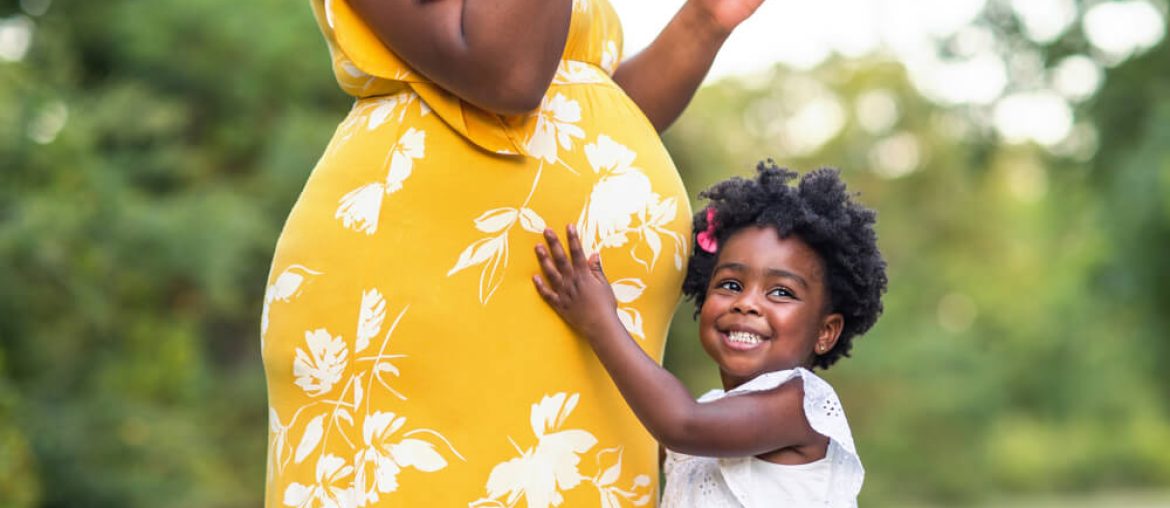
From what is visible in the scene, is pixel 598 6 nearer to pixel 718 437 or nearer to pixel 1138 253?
pixel 718 437

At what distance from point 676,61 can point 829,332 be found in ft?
1.96

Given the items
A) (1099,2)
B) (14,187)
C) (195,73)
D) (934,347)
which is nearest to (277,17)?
(195,73)

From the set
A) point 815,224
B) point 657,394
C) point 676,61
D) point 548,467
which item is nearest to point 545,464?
point 548,467

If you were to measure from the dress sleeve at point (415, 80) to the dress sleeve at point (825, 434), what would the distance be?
1.99 ft

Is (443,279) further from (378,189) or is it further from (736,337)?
(736,337)

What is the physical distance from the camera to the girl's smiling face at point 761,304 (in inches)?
94.6

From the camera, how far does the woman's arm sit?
2.01 m

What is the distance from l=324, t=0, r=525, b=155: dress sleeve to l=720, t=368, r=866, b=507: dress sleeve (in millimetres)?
608

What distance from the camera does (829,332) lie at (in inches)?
99.7

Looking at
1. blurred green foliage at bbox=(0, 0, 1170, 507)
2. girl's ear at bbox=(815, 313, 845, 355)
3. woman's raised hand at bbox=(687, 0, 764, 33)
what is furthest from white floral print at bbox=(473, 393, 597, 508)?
blurred green foliage at bbox=(0, 0, 1170, 507)

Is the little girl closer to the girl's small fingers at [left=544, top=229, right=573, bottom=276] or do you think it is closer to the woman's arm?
the girl's small fingers at [left=544, top=229, right=573, bottom=276]

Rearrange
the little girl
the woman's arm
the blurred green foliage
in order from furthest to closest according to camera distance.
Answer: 1. the blurred green foliage
2. the little girl
3. the woman's arm

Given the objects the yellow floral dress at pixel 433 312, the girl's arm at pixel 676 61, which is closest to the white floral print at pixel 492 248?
the yellow floral dress at pixel 433 312

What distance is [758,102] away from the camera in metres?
28.1
